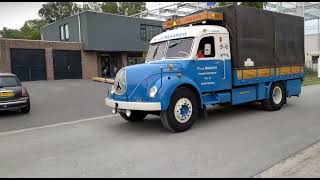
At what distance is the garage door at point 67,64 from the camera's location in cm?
2786

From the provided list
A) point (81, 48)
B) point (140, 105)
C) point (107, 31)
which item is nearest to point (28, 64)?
point (81, 48)

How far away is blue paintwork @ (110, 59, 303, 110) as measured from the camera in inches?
320

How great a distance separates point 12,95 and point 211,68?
685 centimetres

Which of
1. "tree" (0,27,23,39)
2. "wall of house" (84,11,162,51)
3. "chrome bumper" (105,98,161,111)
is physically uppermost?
"tree" (0,27,23,39)

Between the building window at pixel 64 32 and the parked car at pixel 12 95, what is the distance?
64.0ft

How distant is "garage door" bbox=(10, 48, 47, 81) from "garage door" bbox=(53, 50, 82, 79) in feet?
3.47

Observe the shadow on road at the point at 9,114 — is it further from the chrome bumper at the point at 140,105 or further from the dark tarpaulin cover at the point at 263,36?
the dark tarpaulin cover at the point at 263,36

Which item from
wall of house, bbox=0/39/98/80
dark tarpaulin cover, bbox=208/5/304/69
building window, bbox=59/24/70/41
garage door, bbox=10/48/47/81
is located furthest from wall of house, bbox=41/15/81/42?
dark tarpaulin cover, bbox=208/5/304/69

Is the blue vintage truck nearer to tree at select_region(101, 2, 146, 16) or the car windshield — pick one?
the car windshield

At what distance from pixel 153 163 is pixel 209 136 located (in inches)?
92.6

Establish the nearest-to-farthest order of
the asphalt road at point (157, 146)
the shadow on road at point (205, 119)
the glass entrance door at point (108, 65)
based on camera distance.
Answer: the asphalt road at point (157, 146) → the shadow on road at point (205, 119) → the glass entrance door at point (108, 65)

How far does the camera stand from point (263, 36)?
11078 millimetres

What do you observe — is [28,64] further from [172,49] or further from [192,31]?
[192,31]

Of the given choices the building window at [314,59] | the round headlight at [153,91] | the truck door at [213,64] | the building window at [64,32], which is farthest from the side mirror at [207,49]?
the building window at [314,59]
